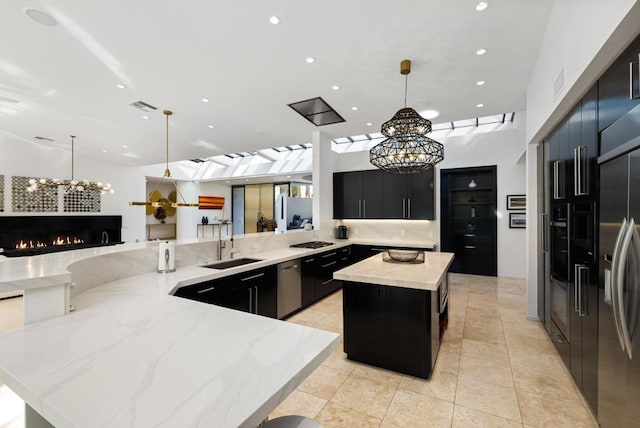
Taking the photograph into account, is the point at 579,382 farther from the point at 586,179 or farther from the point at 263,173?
the point at 263,173

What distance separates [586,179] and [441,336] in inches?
80.2

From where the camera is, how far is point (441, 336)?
10.1 feet

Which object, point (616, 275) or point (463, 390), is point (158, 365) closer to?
point (616, 275)

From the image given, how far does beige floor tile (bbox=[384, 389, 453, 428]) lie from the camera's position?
6.11ft

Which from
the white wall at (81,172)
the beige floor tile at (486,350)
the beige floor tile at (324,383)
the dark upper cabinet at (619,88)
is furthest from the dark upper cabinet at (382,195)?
the white wall at (81,172)

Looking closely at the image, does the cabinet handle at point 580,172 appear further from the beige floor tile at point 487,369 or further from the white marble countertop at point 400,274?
the beige floor tile at point 487,369

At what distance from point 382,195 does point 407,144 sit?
296cm

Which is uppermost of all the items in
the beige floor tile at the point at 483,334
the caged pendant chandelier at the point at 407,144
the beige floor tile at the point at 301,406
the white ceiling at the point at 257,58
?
the white ceiling at the point at 257,58

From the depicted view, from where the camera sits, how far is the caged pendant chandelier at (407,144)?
254cm

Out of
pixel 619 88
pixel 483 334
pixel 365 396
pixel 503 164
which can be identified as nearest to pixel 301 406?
pixel 365 396

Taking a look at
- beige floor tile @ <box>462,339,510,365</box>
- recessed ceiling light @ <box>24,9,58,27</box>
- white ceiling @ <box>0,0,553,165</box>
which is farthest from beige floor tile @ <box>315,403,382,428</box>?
recessed ceiling light @ <box>24,9,58,27</box>

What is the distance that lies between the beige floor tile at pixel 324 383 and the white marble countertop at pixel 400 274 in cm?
82

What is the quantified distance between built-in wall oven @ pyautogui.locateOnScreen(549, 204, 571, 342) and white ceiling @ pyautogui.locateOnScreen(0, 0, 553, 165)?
1681 millimetres

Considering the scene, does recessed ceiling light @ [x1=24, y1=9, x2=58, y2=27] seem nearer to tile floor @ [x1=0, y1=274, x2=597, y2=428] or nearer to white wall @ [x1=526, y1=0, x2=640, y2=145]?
tile floor @ [x1=0, y1=274, x2=597, y2=428]
